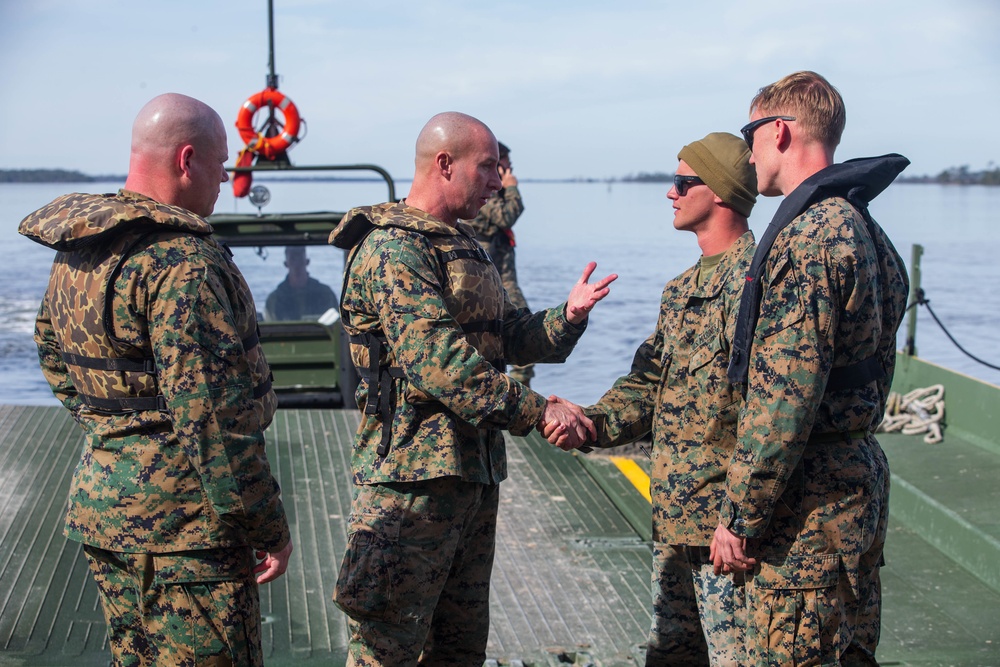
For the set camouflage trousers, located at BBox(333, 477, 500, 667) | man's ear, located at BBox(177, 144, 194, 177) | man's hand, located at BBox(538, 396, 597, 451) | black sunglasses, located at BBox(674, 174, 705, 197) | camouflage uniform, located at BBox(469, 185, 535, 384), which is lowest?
camouflage trousers, located at BBox(333, 477, 500, 667)

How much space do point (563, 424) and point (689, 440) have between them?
35 cm

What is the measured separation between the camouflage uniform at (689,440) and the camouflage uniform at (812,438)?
216 mm

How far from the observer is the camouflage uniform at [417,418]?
282 centimetres

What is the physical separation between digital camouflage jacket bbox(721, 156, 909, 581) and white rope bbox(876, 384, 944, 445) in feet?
13.1

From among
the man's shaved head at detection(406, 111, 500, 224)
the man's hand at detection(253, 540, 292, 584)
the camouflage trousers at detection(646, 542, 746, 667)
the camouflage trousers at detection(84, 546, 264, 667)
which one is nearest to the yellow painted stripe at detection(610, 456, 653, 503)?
the camouflage trousers at detection(646, 542, 746, 667)

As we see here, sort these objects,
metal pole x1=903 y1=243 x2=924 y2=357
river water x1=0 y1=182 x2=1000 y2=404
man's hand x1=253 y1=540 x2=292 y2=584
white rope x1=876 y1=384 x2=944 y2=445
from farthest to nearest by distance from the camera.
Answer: river water x1=0 y1=182 x2=1000 y2=404, metal pole x1=903 y1=243 x2=924 y2=357, white rope x1=876 y1=384 x2=944 y2=445, man's hand x1=253 y1=540 x2=292 y2=584

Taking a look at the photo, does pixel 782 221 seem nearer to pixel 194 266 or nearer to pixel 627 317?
pixel 194 266

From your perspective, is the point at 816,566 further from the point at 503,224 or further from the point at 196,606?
the point at 503,224

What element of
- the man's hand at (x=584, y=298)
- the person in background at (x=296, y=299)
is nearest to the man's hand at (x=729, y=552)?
the man's hand at (x=584, y=298)

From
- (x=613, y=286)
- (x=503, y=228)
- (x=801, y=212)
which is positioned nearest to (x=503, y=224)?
(x=503, y=228)

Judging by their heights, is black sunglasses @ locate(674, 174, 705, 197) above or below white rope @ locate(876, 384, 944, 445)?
above

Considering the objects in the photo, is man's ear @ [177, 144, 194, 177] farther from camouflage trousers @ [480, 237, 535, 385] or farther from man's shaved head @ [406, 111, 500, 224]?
camouflage trousers @ [480, 237, 535, 385]

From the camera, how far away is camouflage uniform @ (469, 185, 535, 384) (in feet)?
26.0

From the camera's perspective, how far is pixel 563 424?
2979mm
